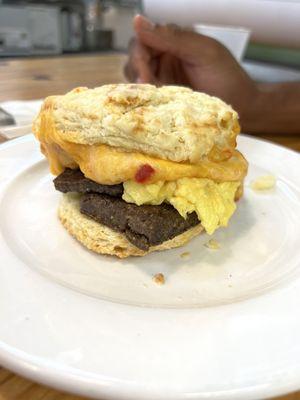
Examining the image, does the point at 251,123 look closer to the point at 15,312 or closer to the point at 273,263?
the point at 273,263

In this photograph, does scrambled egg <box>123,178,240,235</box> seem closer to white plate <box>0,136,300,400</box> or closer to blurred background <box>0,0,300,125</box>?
white plate <box>0,136,300,400</box>

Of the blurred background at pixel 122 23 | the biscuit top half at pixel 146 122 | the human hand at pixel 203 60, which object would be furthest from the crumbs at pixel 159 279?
the blurred background at pixel 122 23

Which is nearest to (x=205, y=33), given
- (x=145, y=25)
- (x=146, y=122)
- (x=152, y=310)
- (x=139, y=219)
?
(x=145, y=25)

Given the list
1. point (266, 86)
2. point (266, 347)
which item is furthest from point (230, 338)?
point (266, 86)

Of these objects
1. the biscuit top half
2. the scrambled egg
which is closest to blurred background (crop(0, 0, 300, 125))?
the biscuit top half

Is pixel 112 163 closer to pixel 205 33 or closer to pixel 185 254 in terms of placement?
pixel 185 254

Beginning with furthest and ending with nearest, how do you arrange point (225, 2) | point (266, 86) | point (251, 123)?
point (225, 2) < point (266, 86) < point (251, 123)

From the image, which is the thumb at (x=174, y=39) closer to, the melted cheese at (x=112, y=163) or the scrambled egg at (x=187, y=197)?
the melted cheese at (x=112, y=163)
